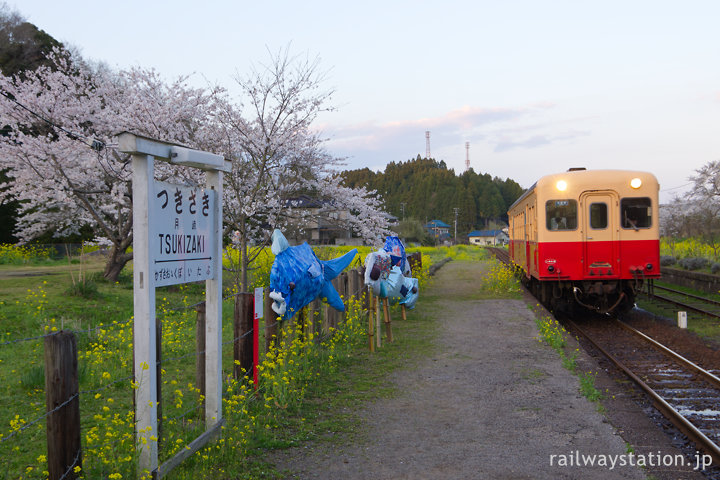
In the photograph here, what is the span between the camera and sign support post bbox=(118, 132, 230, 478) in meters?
3.66

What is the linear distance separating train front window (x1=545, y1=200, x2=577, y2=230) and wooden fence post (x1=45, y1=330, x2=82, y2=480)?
10720 mm

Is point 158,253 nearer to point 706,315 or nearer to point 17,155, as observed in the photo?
point 17,155

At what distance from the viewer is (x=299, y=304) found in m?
6.68

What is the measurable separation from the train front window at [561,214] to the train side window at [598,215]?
1.15 ft

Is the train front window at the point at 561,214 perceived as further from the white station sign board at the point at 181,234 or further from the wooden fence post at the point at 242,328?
the white station sign board at the point at 181,234

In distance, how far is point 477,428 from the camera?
5.35 m

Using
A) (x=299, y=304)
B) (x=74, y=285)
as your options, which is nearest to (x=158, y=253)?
(x=299, y=304)

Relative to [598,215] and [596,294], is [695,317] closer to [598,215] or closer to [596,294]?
A: [596,294]

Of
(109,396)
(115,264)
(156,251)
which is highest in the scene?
(156,251)

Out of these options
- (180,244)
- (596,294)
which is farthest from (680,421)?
(596,294)

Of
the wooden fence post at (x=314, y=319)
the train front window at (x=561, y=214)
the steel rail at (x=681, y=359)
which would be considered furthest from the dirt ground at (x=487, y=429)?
the train front window at (x=561, y=214)

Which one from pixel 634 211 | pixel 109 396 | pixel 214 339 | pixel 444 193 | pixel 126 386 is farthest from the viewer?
pixel 444 193

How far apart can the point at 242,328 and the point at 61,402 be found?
2.43 meters

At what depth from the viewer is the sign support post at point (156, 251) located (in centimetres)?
366
